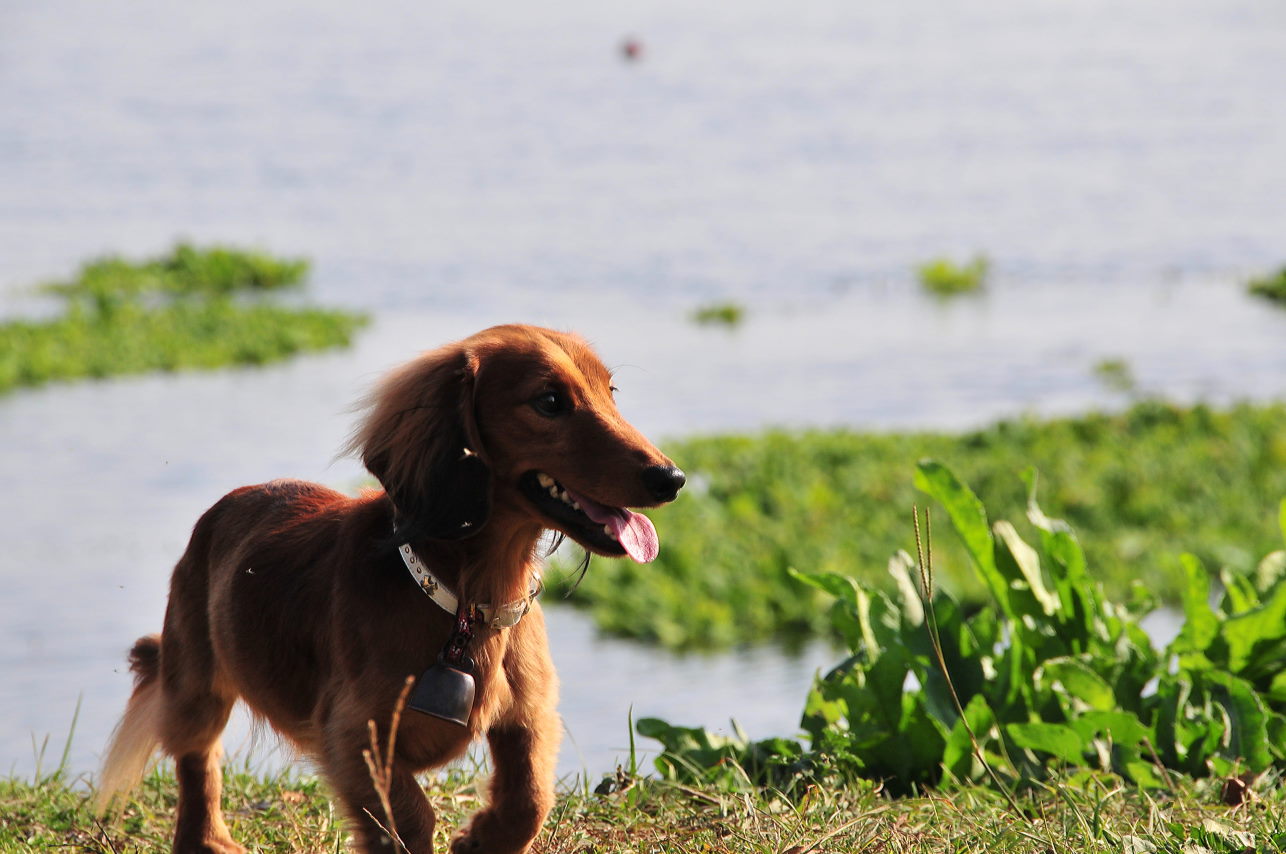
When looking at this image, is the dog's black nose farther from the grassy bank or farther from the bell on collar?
the grassy bank

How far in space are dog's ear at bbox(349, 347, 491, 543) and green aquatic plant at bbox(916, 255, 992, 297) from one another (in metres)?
17.7

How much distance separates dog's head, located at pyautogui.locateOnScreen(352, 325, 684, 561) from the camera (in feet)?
10.0

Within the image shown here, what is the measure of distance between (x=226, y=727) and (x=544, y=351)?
1.40 meters

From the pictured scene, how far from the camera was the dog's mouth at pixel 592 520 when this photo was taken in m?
Result: 3.05

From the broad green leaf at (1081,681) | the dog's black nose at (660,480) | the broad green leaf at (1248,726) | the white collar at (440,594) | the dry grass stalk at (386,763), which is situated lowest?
the broad green leaf at (1248,726)

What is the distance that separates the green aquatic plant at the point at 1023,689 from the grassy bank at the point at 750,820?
0.16 m

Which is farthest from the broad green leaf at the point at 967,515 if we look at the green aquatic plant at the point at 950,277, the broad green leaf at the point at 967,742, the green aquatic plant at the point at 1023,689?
the green aquatic plant at the point at 950,277

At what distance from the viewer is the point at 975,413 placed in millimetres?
13680

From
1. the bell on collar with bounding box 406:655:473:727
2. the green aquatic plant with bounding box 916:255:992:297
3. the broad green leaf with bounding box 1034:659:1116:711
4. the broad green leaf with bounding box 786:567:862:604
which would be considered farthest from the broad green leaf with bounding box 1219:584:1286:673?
the green aquatic plant with bounding box 916:255:992:297

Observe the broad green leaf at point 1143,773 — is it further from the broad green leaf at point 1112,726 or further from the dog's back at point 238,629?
the dog's back at point 238,629

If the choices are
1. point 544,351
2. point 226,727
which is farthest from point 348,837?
point 544,351

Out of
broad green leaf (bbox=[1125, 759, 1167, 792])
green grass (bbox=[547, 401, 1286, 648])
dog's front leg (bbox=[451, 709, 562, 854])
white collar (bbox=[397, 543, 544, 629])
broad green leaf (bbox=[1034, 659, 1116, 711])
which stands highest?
white collar (bbox=[397, 543, 544, 629])

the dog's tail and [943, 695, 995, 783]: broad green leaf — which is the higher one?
the dog's tail

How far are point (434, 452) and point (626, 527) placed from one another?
41 centimetres
